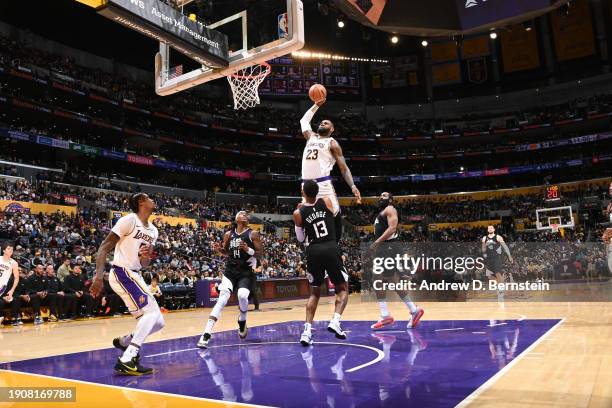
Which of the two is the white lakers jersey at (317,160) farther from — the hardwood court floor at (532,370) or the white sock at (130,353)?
the hardwood court floor at (532,370)

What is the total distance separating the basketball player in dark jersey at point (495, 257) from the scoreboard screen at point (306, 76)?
30.6m

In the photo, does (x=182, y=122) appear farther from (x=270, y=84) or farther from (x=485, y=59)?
(x=485, y=59)

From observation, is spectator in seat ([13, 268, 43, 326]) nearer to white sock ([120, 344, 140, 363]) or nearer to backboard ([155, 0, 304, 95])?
backboard ([155, 0, 304, 95])

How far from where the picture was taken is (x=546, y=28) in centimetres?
4075

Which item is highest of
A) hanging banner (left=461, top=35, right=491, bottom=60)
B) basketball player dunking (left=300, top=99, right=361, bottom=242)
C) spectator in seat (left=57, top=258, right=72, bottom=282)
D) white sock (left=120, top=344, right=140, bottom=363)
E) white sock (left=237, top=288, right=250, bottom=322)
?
hanging banner (left=461, top=35, right=491, bottom=60)

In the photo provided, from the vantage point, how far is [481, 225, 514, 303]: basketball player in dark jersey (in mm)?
14219

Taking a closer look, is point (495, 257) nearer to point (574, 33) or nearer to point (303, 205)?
point (303, 205)

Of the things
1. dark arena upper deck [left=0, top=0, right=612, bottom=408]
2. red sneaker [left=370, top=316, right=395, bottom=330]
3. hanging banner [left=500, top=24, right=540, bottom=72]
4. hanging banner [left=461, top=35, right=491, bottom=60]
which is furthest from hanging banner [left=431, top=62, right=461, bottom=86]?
red sneaker [left=370, top=316, right=395, bottom=330]

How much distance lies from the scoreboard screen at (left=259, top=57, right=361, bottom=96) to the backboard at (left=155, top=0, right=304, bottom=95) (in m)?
31.8

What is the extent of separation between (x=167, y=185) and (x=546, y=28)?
32.1 m

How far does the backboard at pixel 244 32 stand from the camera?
9688mm

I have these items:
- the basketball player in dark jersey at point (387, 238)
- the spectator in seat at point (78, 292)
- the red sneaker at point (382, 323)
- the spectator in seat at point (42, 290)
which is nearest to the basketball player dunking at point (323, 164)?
the basketball player in dark jersey at point (387, 238)

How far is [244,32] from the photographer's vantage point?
34.1ft

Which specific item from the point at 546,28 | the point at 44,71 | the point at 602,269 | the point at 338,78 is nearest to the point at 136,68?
the point at 44,71
